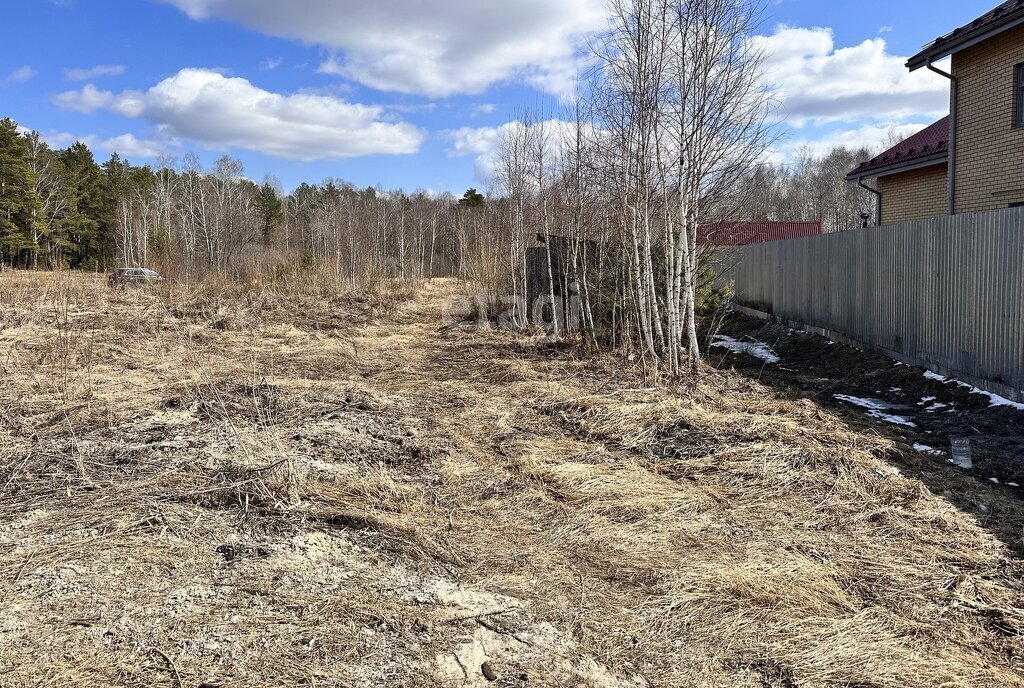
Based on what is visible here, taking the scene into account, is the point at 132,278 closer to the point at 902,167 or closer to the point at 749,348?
the point at 749,348

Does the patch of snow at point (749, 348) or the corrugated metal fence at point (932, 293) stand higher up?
the corrugated metal fence at point (932, 293)

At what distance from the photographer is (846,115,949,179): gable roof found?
12773mm

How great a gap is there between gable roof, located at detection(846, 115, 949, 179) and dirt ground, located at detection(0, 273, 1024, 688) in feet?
29.6

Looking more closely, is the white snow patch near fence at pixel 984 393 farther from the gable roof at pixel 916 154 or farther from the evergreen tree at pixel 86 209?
the evergreen tree at pixel 86 209

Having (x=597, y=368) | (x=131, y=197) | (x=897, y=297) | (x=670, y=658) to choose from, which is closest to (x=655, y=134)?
(x=597, y=368)

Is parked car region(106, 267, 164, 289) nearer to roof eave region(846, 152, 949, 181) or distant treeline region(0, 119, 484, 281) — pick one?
distant treeline region(0, 119, 484, 281)

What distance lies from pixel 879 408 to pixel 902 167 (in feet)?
29.9

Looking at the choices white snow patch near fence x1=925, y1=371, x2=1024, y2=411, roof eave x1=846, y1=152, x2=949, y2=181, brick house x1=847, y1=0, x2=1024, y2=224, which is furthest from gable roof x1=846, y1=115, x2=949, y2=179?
white snow patch near fence x1=925, y1=371, x2=1024, y2=411

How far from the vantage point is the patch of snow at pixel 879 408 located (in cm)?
612

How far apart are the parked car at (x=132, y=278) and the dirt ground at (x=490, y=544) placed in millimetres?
12237

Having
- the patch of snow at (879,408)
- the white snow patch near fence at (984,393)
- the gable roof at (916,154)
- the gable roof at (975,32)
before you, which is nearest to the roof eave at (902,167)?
the gable roof at (916,154)

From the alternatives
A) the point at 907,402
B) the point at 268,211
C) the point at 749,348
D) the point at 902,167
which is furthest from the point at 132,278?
the point at 268,211

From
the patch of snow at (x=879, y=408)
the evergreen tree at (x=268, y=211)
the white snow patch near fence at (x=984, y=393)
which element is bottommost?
the patch of snow at (x=879, y=408)

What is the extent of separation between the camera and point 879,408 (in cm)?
669
